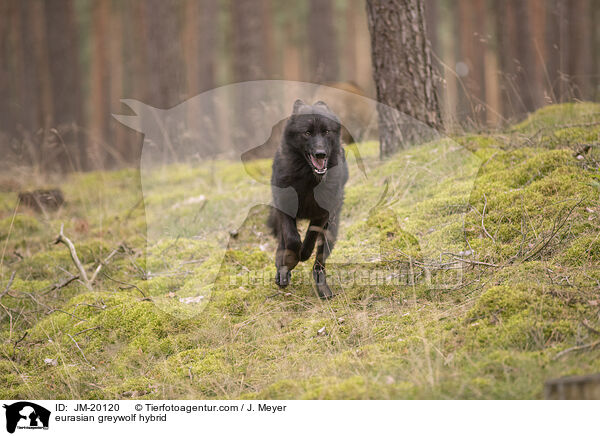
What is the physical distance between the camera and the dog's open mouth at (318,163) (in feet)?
12.2

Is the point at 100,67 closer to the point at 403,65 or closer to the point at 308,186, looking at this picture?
the point at 403,65

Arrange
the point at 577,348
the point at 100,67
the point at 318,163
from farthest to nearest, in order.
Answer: the point at 100,67 → the point at 318,163 → the point at 577,348

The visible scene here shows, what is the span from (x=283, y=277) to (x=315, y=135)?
1.24 metres

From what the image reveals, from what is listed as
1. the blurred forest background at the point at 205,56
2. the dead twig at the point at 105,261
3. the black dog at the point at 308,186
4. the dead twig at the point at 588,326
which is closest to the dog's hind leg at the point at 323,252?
the black dog at the point at 308,186

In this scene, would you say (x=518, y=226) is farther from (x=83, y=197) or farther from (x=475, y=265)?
(x=83, y=197)

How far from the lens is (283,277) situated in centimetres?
409

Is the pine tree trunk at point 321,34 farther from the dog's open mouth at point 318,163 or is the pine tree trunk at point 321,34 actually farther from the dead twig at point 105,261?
the dog's open mouth at point 318,163

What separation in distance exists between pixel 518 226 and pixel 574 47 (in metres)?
13.2

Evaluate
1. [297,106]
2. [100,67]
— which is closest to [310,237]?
[297,106]

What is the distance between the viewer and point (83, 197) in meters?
7.21
